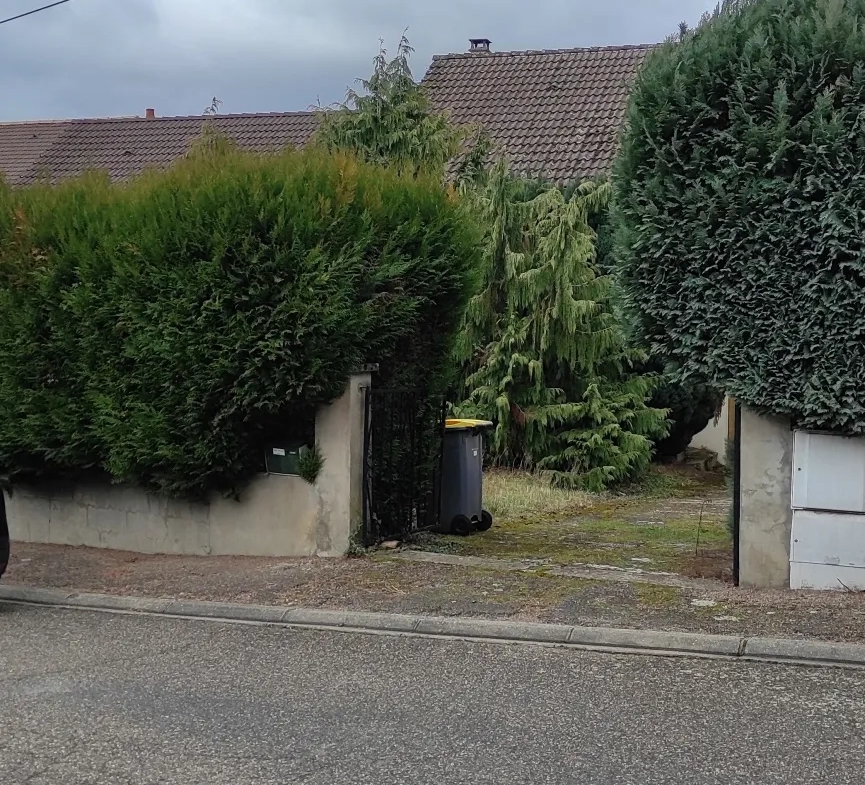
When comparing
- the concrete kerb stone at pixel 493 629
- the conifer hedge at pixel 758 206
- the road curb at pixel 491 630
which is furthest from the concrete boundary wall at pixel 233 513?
the conifer hedge at pixel 758 206

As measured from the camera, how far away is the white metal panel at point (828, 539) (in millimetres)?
7523

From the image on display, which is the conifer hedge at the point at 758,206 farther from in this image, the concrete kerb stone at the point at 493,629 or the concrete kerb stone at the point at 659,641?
the concrete kerb stone at the point at 493,629

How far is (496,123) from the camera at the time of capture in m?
23.5

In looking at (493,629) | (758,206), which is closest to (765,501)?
(758,206)

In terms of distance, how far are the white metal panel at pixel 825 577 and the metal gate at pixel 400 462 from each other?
138 inches

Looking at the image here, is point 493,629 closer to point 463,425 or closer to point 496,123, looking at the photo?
point 463,425

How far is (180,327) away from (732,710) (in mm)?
5421

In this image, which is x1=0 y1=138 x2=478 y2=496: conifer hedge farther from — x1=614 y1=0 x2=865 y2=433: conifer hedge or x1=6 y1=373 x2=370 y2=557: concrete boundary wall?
x1=614 y1=0 x2=865 y2=433: conifer hedge

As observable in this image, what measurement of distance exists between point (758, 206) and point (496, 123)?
1653cm

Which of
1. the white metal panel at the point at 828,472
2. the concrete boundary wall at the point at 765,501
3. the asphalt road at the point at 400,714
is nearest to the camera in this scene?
the asphalt road at the point at 400,714

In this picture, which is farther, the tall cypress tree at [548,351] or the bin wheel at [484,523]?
the tall cypress tree at [548,351]

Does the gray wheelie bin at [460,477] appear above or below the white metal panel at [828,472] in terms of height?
below

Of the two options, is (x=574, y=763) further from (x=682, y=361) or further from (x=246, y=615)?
(x=682, y=361)

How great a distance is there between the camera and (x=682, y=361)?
8070 mm
